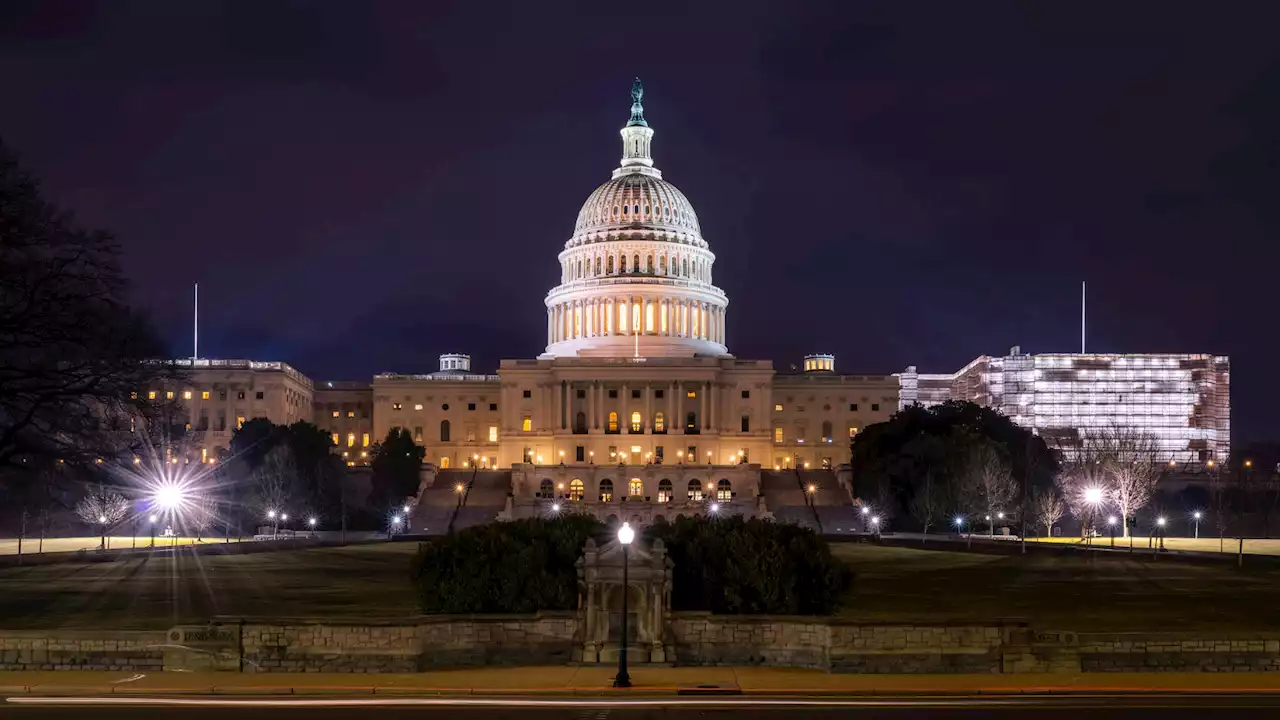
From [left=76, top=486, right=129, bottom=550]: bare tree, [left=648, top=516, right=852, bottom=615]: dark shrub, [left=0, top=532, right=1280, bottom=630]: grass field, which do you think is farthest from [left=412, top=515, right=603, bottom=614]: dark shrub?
[left=76, top=486, right=129, bottom=550]: bare tree

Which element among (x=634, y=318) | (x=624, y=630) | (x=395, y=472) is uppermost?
(x=634, y=318)

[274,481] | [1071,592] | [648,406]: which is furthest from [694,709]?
[648,406]

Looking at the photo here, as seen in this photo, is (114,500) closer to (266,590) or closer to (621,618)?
(266,590)

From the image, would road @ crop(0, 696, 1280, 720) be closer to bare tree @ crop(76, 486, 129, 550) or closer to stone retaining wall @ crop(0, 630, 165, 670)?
stone retaining wall @ crop(0, 630, 165, 670)

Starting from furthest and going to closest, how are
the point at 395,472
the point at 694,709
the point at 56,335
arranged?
the point at 395,472 → the point at 56,335 → the point at 694,709

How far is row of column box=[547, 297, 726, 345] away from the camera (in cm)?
16538

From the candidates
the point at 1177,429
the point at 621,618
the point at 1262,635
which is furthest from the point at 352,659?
the point at 1177,429

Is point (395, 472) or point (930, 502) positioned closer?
point (930, 502)

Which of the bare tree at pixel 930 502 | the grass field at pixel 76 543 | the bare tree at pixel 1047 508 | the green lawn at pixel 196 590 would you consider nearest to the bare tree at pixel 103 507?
the grass field at pixel 76 543

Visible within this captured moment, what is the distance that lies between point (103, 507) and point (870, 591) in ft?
165

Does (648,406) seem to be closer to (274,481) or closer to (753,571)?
(274,481)

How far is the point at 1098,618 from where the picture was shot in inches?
1587

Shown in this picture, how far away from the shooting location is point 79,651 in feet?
96.3

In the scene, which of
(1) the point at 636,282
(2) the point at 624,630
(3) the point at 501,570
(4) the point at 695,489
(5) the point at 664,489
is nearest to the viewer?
(2) the point at 624,630
